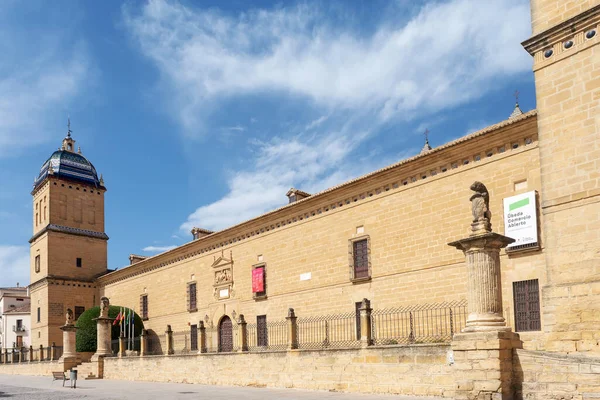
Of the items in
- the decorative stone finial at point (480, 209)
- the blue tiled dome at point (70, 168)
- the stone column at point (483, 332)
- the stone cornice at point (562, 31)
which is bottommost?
the stone column at point (483, 332)

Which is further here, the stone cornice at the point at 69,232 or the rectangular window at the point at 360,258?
the stone cornice at the point at 69,232

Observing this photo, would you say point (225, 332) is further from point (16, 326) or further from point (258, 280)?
point (16, 326)

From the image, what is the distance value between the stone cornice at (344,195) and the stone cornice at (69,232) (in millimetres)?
10629

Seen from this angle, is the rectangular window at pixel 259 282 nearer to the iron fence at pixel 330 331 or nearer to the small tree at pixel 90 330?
the iron fence at pixel 330 331

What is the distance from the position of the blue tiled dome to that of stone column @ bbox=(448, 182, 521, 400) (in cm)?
3459

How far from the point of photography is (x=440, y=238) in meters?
17.3

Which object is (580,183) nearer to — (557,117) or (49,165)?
(557,117)

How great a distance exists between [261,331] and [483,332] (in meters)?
14.5

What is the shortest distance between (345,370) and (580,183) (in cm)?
674

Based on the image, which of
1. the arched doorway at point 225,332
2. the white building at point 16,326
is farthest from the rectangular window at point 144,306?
the white building at point 16,326

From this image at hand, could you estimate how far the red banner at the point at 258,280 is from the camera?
24.1m

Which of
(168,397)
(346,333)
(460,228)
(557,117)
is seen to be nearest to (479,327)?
(557,117)

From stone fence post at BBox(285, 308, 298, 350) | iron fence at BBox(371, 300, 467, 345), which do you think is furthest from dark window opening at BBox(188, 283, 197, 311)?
stone fence post at BBox(285, 308, 298, 350)

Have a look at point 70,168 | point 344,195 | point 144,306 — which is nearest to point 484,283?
point 344,195
